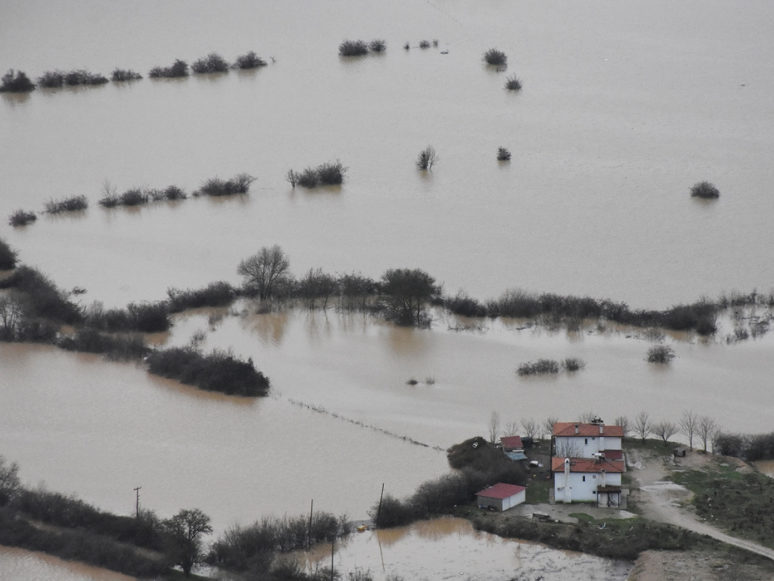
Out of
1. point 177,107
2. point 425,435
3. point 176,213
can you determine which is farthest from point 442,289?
point 177,107

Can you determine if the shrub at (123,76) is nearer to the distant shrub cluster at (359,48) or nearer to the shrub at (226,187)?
the distant shrub cluster at (359,48)

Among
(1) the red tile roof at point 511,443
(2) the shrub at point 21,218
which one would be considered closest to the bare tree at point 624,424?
(1) the red tile roof at point 511,443

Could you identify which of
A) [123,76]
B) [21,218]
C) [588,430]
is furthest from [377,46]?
[588,430]

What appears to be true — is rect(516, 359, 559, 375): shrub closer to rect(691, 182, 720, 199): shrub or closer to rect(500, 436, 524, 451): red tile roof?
rect(500, 436, 524, 451): red tile roof

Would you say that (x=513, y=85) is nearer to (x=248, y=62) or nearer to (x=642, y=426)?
(x=248, y=62)

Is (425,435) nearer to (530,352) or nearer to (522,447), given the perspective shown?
(522,447)

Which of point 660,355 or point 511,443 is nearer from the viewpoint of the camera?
point 511,443

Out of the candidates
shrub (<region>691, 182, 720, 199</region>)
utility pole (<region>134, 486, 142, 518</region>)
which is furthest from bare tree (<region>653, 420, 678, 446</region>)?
shrub (<region>691, 182, 720, 199</region>)
